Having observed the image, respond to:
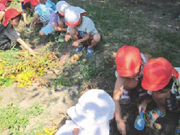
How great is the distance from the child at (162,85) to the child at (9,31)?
2.35 meters

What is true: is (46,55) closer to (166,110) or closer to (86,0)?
(166,110)

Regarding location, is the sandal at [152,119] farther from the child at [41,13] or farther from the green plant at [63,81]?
the child at [41,13]

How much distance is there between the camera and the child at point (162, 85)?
1.68 m

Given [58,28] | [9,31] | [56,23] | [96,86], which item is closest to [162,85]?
[96,86]

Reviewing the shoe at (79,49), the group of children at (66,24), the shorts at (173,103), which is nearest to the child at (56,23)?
the group of children at (66,24)

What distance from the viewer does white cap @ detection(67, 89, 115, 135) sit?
1400 mm

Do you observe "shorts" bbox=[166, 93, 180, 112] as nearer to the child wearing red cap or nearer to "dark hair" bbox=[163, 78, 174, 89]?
"dark hair" bbox=[163, 78, 174, 89]

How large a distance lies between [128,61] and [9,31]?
264 centimetres

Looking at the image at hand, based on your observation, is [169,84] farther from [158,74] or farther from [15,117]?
[15,117]

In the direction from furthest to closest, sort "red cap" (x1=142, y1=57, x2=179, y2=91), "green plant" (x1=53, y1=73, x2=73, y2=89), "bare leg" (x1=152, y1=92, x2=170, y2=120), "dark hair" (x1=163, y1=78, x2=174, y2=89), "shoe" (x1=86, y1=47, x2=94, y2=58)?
1. "shoe" (x1=86, y1=47, x2=94, y2=58)
2. "green plant" (x1=53, y1=73, x2=73, y2=89)
3. "bare leg" (x1=152, y1=92, x2=170, y2=120)
4. "dark hair" (x1=163, y1=78, x2=174, y2=89)
5. "red cap" (x1=142, y1=57, x2=179, y2=91)

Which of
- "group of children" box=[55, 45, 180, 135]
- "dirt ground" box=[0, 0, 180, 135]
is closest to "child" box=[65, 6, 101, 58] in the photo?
"dirt ground" box=[0, 0, 180, 135]

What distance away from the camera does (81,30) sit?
3258 millimetres

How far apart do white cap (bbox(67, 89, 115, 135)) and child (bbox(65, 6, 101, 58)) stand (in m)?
1.75

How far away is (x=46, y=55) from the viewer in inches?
129
